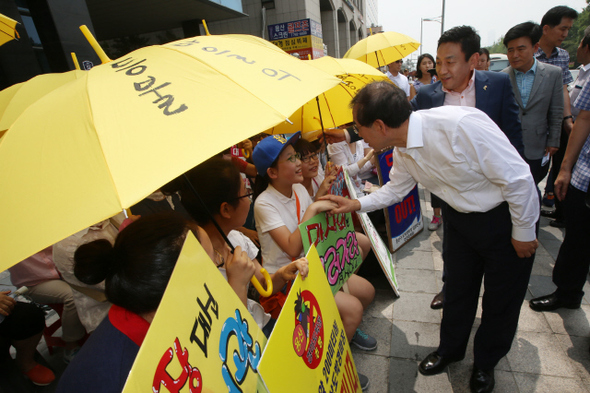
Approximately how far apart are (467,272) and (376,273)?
1451 mm

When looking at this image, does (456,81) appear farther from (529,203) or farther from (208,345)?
(208,345)

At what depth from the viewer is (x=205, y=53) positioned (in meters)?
1.35

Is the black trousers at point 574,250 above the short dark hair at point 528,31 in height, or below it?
below

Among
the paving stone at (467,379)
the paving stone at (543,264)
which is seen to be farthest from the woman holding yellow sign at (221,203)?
the paving stone at (543,264)

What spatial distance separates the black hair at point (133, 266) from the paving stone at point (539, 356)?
2.38 m

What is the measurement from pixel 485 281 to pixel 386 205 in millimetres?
780

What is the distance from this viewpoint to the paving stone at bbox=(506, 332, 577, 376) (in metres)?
2.13

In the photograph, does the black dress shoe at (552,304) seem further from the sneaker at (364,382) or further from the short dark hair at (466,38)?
the short dark hair at (466,38)

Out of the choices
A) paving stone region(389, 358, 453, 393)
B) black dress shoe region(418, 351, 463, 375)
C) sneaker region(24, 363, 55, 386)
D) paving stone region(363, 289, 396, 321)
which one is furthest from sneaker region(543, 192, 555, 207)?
sneaker region(24, 363, 55, 386)

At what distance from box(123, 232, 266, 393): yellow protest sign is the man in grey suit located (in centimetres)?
318

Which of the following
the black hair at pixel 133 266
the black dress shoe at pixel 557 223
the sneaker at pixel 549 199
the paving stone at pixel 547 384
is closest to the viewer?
the black hair at pixel 133 266

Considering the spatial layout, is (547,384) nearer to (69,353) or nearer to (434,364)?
(434,364)

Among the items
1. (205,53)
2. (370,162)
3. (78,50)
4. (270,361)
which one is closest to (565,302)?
(370,162)

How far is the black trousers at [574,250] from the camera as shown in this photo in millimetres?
2369
